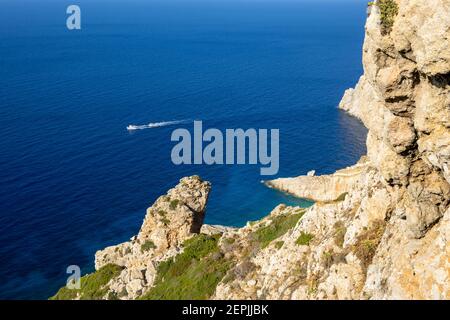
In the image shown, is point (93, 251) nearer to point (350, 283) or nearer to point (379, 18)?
point (350, 283)

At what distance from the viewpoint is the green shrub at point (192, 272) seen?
40469 mm

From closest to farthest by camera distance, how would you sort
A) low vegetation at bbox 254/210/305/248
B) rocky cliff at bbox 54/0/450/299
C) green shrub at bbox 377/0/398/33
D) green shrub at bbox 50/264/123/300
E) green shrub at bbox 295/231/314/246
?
rocky cliff at bbox 54/0/450/299
green shrub at bbox 377/0/398/33
green shrub at bbox 295/231/314/246
low vegetation at bbox 254/210/305/248
green shrub at bbox 50/264/123/300

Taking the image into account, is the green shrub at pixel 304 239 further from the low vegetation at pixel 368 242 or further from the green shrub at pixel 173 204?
the green shrub at pixel 173 204

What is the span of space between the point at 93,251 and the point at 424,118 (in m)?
68.5

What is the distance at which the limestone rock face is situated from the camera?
53.3 m

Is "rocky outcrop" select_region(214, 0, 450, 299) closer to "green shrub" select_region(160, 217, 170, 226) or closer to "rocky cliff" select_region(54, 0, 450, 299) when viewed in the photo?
"rocky cliff" select_region(54, 0, 450, 299)

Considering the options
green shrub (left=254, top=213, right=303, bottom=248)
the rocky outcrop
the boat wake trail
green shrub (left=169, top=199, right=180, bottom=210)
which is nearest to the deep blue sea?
the boat wake trail

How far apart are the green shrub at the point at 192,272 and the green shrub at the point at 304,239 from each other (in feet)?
29.6

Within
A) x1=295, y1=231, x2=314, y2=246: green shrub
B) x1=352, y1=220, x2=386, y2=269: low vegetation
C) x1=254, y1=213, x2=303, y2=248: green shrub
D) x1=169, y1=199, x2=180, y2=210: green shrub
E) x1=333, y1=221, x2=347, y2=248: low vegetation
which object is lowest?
x1=169, y1=199, x2=180, y2=210: green shrub

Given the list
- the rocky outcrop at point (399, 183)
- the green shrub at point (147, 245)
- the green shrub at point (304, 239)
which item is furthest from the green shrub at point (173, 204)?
the rocky outcrop at point (399, 183)

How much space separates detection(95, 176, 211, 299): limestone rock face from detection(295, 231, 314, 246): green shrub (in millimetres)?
17919

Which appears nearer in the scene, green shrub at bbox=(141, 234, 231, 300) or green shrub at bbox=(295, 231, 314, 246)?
green shrub at bbox=(295, 231, 314, 246)

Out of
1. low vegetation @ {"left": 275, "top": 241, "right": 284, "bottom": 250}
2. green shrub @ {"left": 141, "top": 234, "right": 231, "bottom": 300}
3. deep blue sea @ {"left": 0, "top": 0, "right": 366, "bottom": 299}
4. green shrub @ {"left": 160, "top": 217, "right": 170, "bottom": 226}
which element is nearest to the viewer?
low vegetation @ {"left": 275, "top": 241, "right": 284, "bottom": 250}

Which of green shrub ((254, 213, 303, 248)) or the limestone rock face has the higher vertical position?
green shrub ((254, 213, 303, 248))
